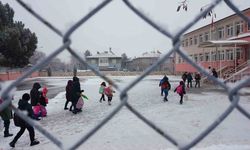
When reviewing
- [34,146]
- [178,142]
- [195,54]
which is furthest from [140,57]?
[178,142]

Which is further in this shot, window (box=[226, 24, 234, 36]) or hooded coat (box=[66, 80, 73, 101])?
window (box=[226, 24, 234, 36])

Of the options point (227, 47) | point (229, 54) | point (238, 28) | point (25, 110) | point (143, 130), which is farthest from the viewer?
point (229, 54)

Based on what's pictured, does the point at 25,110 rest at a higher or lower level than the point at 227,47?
lower

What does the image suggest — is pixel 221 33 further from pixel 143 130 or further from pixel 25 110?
pixel 25 110

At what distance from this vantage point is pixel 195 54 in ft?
154

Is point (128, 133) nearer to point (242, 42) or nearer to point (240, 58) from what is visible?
point (242, 42)

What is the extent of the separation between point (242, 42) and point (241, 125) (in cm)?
2119

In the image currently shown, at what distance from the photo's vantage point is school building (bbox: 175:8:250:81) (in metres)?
28.3

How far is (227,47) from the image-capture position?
34.6 metres

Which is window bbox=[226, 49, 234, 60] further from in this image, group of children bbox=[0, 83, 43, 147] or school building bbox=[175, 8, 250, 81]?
group of children bbox=[0, 83, 43, 147]

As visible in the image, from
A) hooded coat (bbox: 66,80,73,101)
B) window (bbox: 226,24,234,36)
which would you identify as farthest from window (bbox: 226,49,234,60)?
hooded coat (bbox: 66,80,73,101)

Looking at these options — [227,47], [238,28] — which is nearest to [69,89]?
[238,28]

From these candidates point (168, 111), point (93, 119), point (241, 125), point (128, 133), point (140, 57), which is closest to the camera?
point (128, 133)

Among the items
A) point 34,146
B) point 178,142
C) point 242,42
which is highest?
point 242,42
